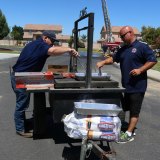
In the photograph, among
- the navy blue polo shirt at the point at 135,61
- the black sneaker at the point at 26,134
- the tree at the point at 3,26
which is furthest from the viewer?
the tree at the point at 3,26

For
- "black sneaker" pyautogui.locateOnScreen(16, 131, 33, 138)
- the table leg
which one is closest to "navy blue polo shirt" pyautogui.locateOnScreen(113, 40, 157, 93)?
the table leg

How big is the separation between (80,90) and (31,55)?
1.18 metres

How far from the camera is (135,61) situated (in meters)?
6.50

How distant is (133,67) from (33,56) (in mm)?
1618

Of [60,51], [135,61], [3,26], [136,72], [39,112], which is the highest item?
[60,51]

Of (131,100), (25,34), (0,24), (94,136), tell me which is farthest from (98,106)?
(25,34)

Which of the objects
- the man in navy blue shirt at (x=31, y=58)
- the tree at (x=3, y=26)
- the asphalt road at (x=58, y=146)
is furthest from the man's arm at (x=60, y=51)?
the tree at (x=3, y=26)

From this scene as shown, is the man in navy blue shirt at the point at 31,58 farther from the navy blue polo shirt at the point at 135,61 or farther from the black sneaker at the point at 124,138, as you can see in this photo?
the black sneaker at the point at 124,138

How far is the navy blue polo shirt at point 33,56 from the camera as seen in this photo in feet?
20.8

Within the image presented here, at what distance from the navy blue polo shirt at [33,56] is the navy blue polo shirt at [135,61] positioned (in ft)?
4.25

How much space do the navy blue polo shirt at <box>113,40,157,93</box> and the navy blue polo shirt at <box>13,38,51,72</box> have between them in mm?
1295

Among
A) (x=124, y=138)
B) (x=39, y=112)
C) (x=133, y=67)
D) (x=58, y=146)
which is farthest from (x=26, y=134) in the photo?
(x=133, y=67)

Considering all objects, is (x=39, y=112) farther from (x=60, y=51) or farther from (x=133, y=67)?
(x=133, y=67)

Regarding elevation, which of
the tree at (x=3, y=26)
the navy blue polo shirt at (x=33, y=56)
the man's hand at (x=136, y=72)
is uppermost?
the navy blue polo shirt at (x=33, y=56)
